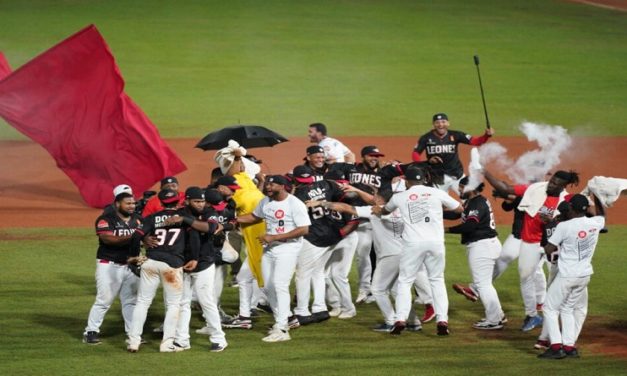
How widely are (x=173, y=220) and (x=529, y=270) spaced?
406 centimetres

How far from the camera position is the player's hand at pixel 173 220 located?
12203 mm

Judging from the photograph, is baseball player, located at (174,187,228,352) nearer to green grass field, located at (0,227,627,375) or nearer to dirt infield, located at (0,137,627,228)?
green grass field, located at (0,227,627,375)

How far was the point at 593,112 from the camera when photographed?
2953 cm

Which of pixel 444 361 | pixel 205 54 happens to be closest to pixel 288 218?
pixel 444 361

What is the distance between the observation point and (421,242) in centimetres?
1296

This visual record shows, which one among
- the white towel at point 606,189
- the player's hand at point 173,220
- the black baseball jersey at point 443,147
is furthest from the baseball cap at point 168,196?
the black baseball jersey at point 443,147

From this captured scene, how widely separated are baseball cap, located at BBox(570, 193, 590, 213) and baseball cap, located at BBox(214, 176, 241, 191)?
3905 mm

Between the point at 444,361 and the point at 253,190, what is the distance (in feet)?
10.7

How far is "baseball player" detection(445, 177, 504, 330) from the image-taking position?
1346 cm

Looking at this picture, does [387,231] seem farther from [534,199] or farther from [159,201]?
[159,201]

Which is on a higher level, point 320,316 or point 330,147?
point 330,147

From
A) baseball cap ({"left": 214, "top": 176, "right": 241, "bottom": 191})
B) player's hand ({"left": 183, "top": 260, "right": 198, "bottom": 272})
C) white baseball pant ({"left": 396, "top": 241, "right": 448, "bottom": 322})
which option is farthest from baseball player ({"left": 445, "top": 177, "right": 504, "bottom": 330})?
player's hand ({"left": 183, "top": 260, "right": 198, "bottom": 272})

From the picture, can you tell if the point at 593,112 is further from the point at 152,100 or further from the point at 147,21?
the point at 147,21

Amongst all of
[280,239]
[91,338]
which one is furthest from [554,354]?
[91,338]
